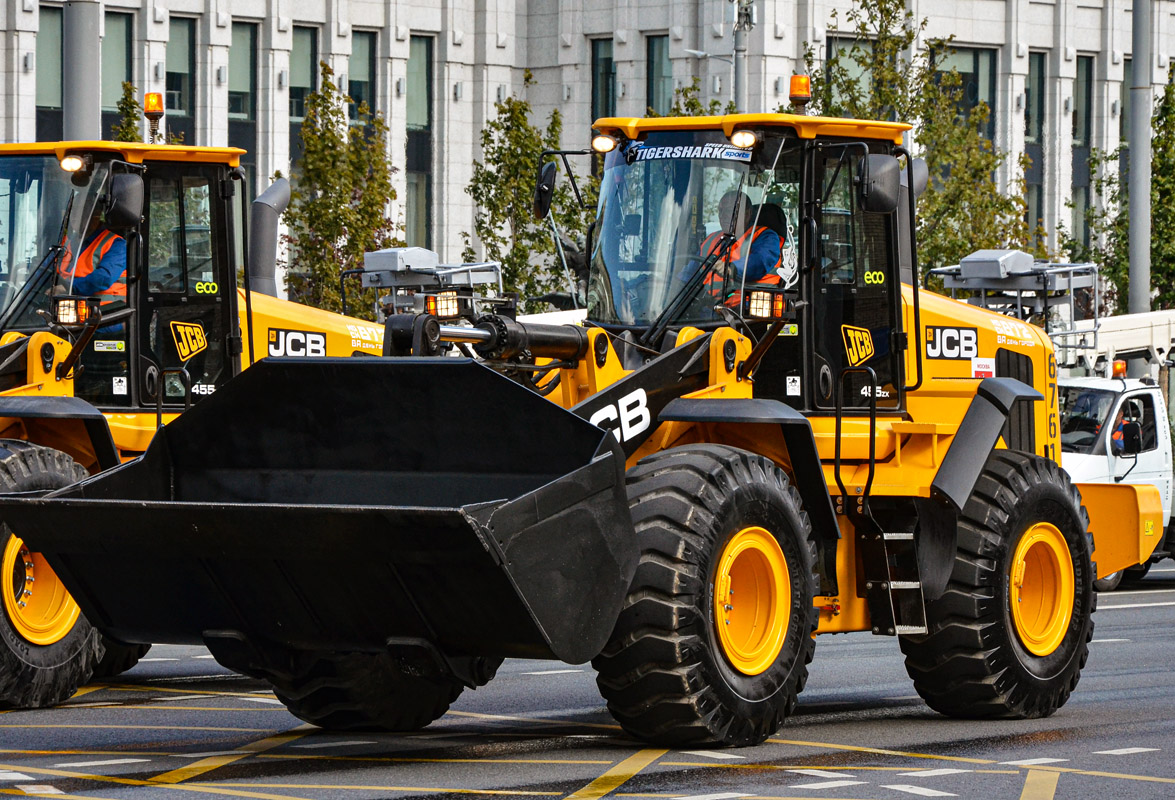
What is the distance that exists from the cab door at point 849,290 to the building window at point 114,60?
31.6 meters

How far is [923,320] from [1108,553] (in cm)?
197


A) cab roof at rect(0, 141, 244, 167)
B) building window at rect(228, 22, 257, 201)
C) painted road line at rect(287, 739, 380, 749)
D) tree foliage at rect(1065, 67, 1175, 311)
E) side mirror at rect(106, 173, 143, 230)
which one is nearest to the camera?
painted road line at rect(287, 739, 380, 749)

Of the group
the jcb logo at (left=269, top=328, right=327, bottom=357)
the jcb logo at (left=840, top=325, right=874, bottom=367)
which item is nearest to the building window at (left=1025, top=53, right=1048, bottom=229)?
the jcb logo at (left=269, top=328, right=327, bottom=357)

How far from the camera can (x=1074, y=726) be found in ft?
38.5

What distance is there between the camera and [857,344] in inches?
468

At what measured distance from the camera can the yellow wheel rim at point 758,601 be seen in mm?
10266

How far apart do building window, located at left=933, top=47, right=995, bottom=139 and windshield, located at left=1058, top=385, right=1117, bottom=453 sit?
2824 centimetres

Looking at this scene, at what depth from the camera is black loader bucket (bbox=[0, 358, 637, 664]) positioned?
910 cm

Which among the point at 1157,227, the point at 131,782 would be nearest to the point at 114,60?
the point at 1157,227

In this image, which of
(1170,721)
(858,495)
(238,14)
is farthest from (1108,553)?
(238,14)

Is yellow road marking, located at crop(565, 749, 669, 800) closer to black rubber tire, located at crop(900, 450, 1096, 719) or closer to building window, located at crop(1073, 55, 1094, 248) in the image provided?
black rubber tire, located at crop(900, 450, 1096, 719)

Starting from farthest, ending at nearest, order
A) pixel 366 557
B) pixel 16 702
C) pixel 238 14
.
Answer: pixel 238 14 < pixel 16 702 < pixel 366 557

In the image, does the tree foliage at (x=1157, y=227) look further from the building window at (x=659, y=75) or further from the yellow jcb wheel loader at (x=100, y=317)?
the yellow jcb wheel loader at (x=100, y=317)

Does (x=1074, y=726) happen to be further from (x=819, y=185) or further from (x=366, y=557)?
(x=366, y=557)
